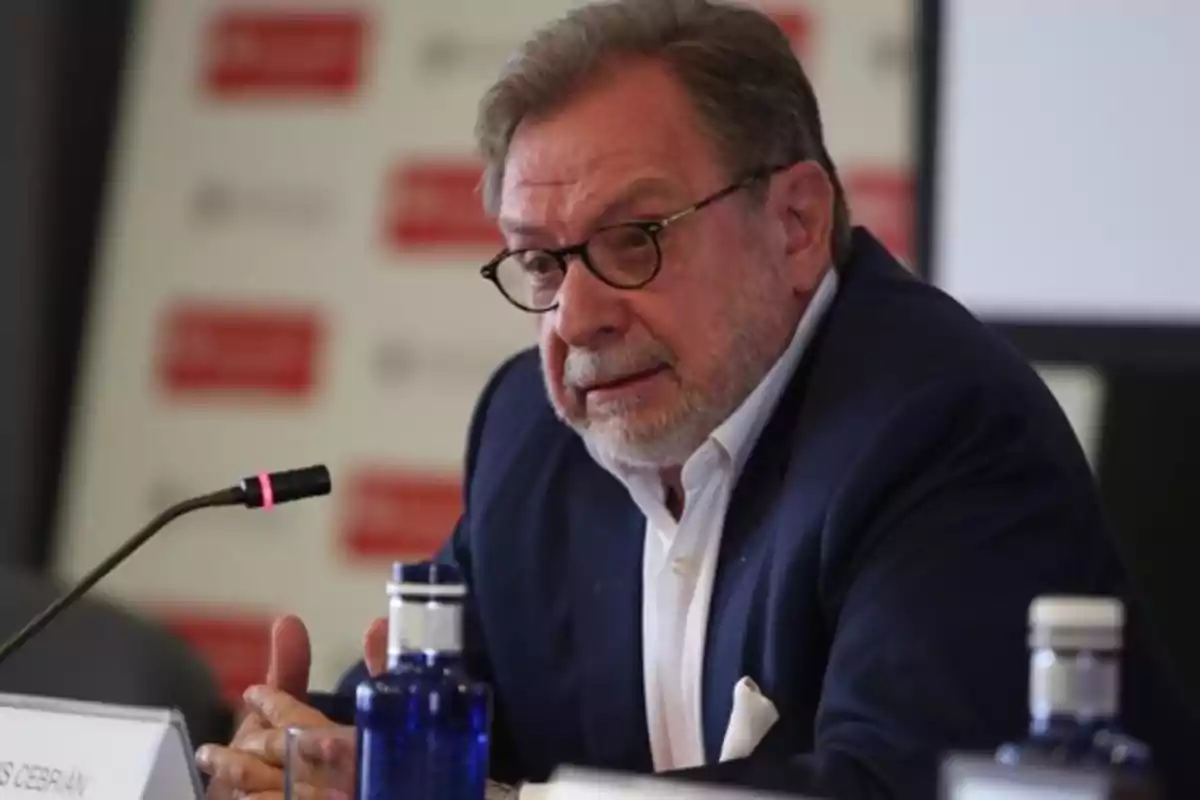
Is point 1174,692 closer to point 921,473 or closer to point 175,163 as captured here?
point 921,473

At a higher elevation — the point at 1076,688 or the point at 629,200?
the point at 629,200

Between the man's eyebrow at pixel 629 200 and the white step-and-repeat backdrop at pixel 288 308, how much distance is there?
126cm

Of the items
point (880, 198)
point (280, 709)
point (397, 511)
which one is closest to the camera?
point (280, 709)

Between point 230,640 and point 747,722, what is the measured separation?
1.81 m

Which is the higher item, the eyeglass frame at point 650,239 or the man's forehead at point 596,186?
the man's forehead at point 596,186

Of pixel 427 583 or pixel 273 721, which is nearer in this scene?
pixel 427 583

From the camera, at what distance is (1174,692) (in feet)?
4.81

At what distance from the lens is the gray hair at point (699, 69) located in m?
1.66

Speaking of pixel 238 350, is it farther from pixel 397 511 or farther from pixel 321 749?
pixel 321 749

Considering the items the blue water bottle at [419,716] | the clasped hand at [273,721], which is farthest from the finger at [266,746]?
the blue water bottle at [419,716]

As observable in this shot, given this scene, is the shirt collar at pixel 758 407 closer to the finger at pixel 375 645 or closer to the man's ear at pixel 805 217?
the man's ear at pixel 805 217

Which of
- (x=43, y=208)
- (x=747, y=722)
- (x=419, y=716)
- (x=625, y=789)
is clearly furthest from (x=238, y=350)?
(x=625, y=789)

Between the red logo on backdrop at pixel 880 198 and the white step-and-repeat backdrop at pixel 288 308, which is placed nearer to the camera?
the red logo on backdrop at pixel 880 198

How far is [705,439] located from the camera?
1639mm
